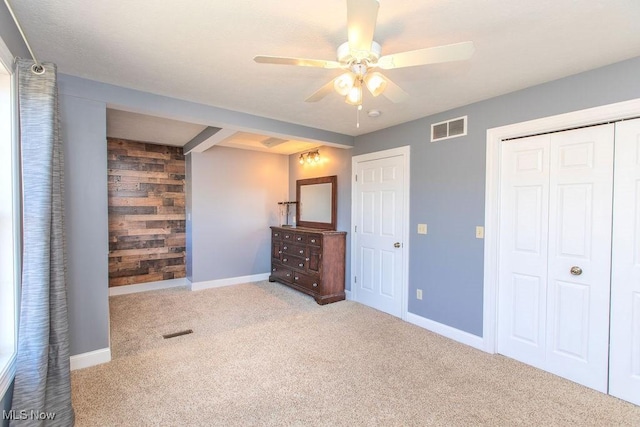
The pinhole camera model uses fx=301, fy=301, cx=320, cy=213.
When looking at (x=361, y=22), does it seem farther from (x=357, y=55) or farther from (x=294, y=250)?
(x=294, y=250)

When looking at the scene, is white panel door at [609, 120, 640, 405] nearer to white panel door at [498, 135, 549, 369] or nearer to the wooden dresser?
white panel door at [498, 135, 549, 369]

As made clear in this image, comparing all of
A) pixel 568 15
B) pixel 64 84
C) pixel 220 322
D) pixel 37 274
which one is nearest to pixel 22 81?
pixel 64 84

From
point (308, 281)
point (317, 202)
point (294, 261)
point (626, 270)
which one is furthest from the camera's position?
point (317, 202)

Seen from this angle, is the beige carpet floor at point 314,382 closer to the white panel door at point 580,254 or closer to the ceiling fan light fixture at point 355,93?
the white panel door at point 580,254

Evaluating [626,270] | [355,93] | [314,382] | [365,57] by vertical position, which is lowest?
Result: [314,382]

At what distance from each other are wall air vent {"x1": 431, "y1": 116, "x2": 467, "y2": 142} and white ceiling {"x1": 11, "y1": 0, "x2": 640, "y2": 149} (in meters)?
0.35

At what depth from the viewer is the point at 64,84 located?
2.42 meters

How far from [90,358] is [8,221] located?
148 cm

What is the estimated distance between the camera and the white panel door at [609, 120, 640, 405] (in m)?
2.11

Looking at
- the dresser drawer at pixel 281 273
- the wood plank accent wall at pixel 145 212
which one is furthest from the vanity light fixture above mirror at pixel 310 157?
the wood plank accent wall at pixel 145 212

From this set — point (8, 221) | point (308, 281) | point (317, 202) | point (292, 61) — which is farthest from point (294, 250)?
point (292, 61)

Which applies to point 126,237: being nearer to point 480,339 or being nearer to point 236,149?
point 236,149

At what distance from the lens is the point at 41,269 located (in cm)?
169

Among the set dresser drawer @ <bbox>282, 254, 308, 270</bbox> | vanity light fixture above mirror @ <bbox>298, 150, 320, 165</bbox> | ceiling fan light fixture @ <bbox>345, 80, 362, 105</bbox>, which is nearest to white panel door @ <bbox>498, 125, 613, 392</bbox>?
ceiling fan light fixture @ <bbox>345, 80, 362, 105</bbox>
